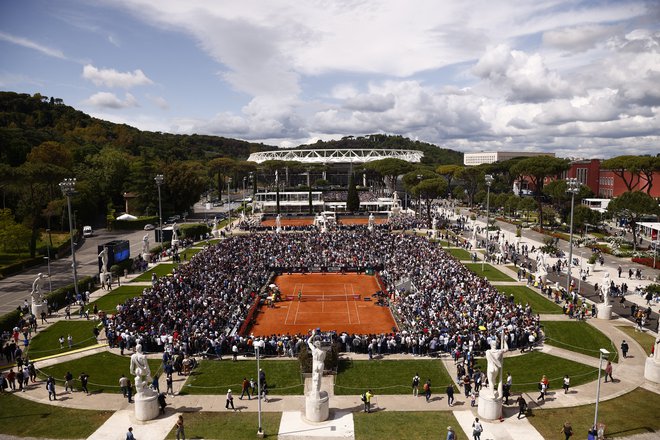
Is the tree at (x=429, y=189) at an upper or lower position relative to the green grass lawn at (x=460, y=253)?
upper

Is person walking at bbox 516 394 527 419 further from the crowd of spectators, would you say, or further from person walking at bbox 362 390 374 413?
person walking at bbox 362 390 374 413

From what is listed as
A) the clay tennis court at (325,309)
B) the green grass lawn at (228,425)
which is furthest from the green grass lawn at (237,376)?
the clay tennis court at (325,309)

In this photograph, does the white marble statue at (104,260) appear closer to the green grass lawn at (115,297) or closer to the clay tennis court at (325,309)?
the green grass lawn at (115,297)

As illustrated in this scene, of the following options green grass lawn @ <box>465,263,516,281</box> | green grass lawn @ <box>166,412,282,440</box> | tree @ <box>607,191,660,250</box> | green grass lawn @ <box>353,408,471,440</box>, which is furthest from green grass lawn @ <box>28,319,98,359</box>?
tree @ <box>607,191,660,250</box>

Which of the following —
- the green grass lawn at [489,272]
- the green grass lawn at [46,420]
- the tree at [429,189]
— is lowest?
the green grass lawn at [46,420]

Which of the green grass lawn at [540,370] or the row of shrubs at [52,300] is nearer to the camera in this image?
the green grass lawn at [540,370]

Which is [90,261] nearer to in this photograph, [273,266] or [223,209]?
[273,266]
